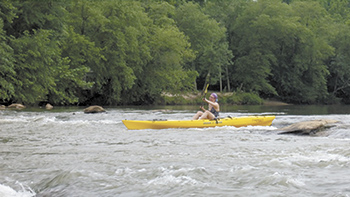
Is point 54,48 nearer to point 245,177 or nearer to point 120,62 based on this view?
point 120,62

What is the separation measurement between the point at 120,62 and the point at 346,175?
26.3 metres

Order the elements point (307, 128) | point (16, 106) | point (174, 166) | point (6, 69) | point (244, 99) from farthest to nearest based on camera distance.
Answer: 1. point (244, 99)
2. point (16, 106)
3. point (6, 69)
4. point (307, 128)
5. point (174, 166)

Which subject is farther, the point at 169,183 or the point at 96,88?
the point at 96,88

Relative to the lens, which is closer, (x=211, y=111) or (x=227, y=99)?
(x=211, y=111)

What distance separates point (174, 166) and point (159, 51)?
28263mm

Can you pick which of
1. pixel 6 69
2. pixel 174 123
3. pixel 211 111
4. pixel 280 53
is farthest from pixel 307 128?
pixel 280 53

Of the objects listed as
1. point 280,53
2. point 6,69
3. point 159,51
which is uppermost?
point 280,53

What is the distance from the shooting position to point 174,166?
710cm

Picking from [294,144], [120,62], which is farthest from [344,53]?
[294,144]

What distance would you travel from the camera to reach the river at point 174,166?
5.74 metres

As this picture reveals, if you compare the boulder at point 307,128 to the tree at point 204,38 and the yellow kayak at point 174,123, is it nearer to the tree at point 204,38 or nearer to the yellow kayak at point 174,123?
the yellow kayak at point 174,123

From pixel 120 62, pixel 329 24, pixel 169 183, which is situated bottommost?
pixel 169 183

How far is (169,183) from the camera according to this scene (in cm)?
602

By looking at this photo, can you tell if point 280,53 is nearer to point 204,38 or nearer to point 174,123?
point 204,38
